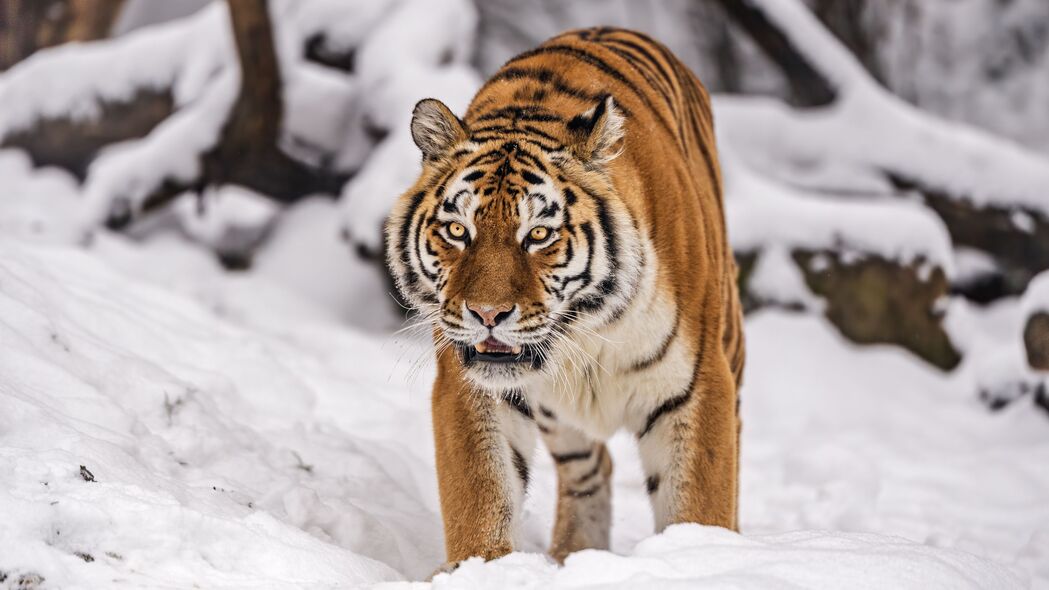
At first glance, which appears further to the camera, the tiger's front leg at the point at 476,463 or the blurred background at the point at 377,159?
the blurred background at the point at 377,159

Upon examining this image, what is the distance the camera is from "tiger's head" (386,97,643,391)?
2020 mm

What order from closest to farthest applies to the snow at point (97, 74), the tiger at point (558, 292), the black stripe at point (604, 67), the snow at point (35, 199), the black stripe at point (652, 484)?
the tiger at point (558, 292)
the black stripe at point (652, 484)
the black stripe at point (604, 67)
the snow at point (35, 199)
the snow at point (97, 74)

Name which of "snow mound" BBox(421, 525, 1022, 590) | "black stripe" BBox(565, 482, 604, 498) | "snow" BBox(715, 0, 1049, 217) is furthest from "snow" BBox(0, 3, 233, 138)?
"snow mound" BBox(421, 525, 1022, 590)

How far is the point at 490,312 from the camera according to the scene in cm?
197

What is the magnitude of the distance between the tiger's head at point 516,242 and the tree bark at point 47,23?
6.28 meters

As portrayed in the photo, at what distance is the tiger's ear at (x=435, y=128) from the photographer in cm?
221

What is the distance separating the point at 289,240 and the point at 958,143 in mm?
3960

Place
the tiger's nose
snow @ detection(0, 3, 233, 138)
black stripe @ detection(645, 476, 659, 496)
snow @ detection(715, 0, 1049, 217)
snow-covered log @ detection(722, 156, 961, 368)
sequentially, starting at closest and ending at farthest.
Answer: the tiger's nose → black stripe @ detection(645, 476, 659, 496) → snow-covered log @ detection(722, 156, 961, 368) → snow @ detection(715, 0, 1049, 217) → snow @ detection(0, 3, 233, 138)

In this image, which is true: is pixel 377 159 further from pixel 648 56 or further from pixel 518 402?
pixel 518 402

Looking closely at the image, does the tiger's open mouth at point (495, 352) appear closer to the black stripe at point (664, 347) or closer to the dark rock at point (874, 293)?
the black stripe at point (664, 347)

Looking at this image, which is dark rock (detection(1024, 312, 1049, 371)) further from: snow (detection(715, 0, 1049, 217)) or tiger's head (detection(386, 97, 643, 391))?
tiger's head (detection(386, 97, 643, 391))

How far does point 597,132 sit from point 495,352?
1.67ft

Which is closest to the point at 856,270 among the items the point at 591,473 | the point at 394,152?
the point at 394,152

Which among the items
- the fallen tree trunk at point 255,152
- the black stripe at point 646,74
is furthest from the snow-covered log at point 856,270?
the black stripe at point 646,74
